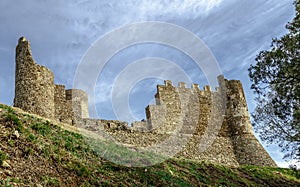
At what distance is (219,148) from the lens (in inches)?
1001

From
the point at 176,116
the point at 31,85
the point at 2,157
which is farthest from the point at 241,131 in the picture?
the point at 2,157

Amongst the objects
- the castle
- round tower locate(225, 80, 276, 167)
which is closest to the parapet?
the castle

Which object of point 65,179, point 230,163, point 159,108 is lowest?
point 65,179

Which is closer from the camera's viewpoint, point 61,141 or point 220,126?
point 61,141

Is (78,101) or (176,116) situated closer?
(78,101)

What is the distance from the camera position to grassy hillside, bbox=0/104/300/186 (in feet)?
29.8

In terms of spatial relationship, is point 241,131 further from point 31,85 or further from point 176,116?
point 31,85

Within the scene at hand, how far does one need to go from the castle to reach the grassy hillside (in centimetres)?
529

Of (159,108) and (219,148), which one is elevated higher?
(159,108)

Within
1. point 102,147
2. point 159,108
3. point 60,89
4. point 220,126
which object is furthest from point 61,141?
point 220,126

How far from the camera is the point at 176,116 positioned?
25109 mm

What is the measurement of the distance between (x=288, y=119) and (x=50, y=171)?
33.4 ft

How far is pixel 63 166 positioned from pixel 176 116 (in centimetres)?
1544

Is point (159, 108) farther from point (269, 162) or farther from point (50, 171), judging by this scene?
point (50, 171)
